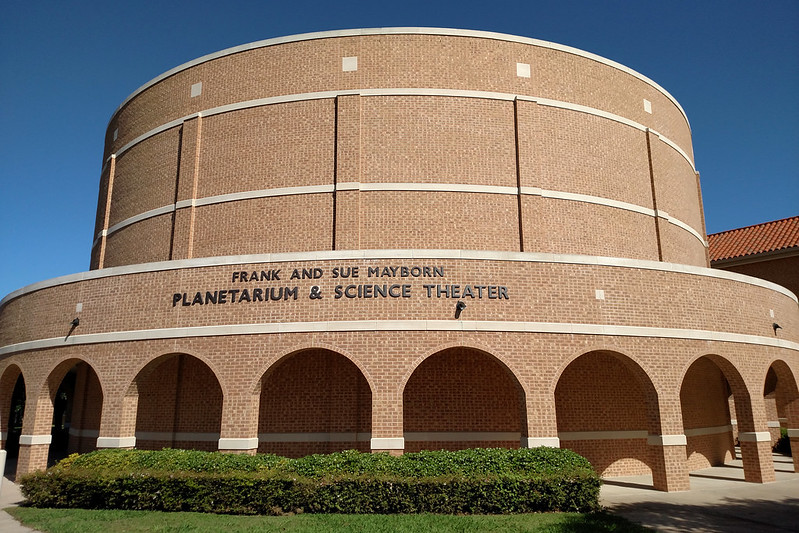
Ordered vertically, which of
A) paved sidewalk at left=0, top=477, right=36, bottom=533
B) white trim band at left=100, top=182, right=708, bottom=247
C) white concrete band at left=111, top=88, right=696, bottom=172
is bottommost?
paved sidewalk at left=0, top=477, right=36, bottom=533

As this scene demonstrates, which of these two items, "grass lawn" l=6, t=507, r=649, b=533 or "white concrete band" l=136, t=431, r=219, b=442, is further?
"white concrete band" l=136, t=431, r=219, b=442

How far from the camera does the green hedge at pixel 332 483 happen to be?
12.1 metres

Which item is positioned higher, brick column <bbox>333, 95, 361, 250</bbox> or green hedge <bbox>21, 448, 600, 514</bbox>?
brick column <bbox>333, 95, 361, 250</bbox>

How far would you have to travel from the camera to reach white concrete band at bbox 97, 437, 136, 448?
1541cm

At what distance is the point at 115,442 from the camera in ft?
50.6

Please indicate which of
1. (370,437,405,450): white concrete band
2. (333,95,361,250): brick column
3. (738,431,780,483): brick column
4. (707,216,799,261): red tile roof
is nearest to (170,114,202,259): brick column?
(333,95,361,250): brick column

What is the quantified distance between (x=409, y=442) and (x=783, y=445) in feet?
57.1

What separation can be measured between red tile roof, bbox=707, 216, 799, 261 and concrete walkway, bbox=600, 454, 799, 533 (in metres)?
14.9

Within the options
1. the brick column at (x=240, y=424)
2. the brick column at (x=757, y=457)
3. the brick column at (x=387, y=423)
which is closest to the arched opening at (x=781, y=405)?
the brick column at (x=757, y=457)

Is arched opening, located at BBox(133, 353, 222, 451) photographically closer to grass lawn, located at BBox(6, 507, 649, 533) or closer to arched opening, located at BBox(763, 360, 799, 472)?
grass lawn, located at BBox(6, 507, 649, 533)

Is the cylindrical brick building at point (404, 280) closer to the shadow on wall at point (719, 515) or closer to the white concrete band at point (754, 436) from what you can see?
the white concrete band at point (754, 436)

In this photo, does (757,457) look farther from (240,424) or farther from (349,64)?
(349,64)

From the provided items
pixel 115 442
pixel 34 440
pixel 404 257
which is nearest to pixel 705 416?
pixel 404 257

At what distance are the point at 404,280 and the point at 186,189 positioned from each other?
1059 centimetres
